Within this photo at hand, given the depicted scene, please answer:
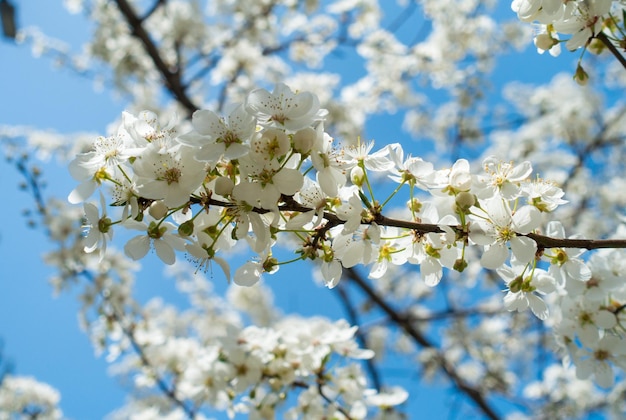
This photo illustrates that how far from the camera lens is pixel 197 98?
24.8ft

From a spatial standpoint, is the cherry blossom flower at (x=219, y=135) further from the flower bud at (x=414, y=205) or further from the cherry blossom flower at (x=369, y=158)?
the flower bud at (x=414, y=205)

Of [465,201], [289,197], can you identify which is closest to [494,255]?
[465,201]

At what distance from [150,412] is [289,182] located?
12.4 feet

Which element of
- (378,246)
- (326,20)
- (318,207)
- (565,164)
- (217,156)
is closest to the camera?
(217,156)

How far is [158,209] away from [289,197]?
0.34 m

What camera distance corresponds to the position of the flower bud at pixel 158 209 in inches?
52.9

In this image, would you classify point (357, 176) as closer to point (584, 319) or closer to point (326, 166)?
point (326, 166)

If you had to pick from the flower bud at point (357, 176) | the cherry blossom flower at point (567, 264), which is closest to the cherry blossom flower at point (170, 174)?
the flower bud at point (357, 176)

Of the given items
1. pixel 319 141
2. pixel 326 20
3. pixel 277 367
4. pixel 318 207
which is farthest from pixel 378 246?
pixel 326 20

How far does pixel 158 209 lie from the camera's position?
134 cm

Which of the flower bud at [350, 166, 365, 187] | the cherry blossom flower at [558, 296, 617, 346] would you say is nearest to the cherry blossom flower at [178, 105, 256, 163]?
the flower bud at [350, 166, 365, 187]

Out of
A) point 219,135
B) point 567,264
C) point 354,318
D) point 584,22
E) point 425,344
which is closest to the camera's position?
point 219,135

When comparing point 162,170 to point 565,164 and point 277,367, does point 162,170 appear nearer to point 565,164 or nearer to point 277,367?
point 277,367

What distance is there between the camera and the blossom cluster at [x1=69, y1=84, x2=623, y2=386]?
1292mm
